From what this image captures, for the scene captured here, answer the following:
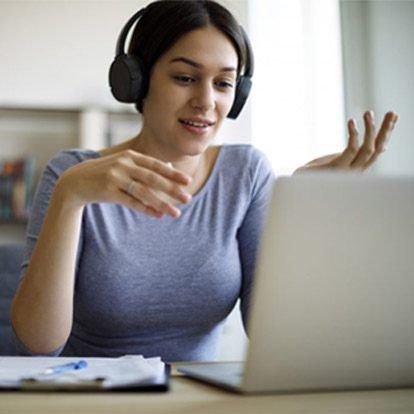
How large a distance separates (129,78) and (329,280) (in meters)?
0.80

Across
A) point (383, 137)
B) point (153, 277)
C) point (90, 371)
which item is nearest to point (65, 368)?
point (90, 371)

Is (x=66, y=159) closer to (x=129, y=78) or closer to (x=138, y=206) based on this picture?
(x=129, y=78)

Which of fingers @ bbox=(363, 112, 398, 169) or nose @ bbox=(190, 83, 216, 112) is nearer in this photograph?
fingers @ bbox=(363, 112, 398, 169)

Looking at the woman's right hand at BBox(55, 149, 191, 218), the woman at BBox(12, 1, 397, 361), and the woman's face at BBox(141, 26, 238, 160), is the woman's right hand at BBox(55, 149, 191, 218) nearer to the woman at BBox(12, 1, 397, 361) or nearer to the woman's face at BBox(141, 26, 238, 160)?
the woman at BBox(12, 1, 397, 361)

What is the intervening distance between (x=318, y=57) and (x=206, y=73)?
1.84m

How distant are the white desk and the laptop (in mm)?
20

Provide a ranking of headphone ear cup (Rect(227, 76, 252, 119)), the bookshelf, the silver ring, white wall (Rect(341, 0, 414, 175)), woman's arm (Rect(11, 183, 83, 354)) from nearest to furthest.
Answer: the silver ring → woman's arm (Rect(11, 183, 83, 354)) → headphone ear cup (Rect(227, 76, 252, 119)) → white wall (Rect(341, 0, 414, 175)) → the bookshelf

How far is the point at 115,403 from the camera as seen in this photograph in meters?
0.47

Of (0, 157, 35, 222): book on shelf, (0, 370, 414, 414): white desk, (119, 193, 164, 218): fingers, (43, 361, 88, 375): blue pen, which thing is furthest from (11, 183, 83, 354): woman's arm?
(0, 157, 35, 222): book on shelf

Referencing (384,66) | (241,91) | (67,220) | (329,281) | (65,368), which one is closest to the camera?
(329,281)

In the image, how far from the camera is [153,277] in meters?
1.15

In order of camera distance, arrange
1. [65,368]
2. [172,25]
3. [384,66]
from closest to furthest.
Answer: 1. [65,368]
2. [172,25]
3. [384,66]

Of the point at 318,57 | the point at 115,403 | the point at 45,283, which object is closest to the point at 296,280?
the point at 115,403

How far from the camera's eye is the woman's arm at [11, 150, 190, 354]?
0.66m
